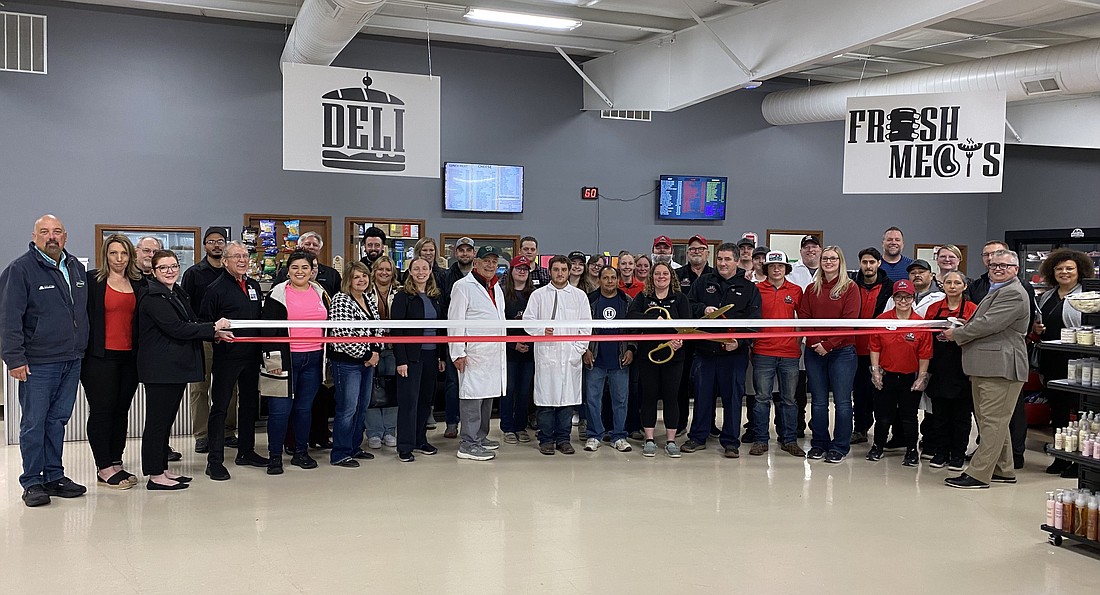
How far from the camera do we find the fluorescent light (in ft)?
28.1

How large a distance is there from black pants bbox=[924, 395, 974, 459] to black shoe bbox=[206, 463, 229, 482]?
498cm

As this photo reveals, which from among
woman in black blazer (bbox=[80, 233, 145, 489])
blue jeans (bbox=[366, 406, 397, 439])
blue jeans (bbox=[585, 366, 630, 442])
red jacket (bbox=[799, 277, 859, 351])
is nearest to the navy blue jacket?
woman in black blazer (bbox=[80, 233, 145, 489])

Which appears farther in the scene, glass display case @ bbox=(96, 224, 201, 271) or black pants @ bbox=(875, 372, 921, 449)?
glass display case @ bbox=(96, 224, 201, 271)

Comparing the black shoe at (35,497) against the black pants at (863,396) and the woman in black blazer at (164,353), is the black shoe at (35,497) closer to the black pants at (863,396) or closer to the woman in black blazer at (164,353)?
the woman in black blazer at (164,353)

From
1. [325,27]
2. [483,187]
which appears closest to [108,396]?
[325,27]

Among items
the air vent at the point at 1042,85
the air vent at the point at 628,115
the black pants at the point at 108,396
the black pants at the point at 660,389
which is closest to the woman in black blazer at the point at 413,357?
the black pants at the point at 660,389

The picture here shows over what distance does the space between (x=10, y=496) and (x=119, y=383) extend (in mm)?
913

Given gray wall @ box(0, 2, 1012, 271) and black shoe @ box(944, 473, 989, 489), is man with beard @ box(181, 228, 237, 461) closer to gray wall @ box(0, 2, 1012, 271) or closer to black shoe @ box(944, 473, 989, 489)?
gray wall @ box(0, 2, 1012, 271)

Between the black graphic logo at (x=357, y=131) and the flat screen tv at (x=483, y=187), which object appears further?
the flat screen tv at (x=483, y=187)

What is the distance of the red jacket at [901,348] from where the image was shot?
238 inches

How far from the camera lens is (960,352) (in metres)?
5.98

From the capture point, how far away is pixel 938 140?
7.41 metres

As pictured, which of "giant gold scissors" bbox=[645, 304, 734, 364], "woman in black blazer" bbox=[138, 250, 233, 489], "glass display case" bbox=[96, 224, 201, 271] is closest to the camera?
"woman in black blazer" bbox=[138, 250, 233, 489]

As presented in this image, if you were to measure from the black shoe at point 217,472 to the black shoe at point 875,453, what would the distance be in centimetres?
462
